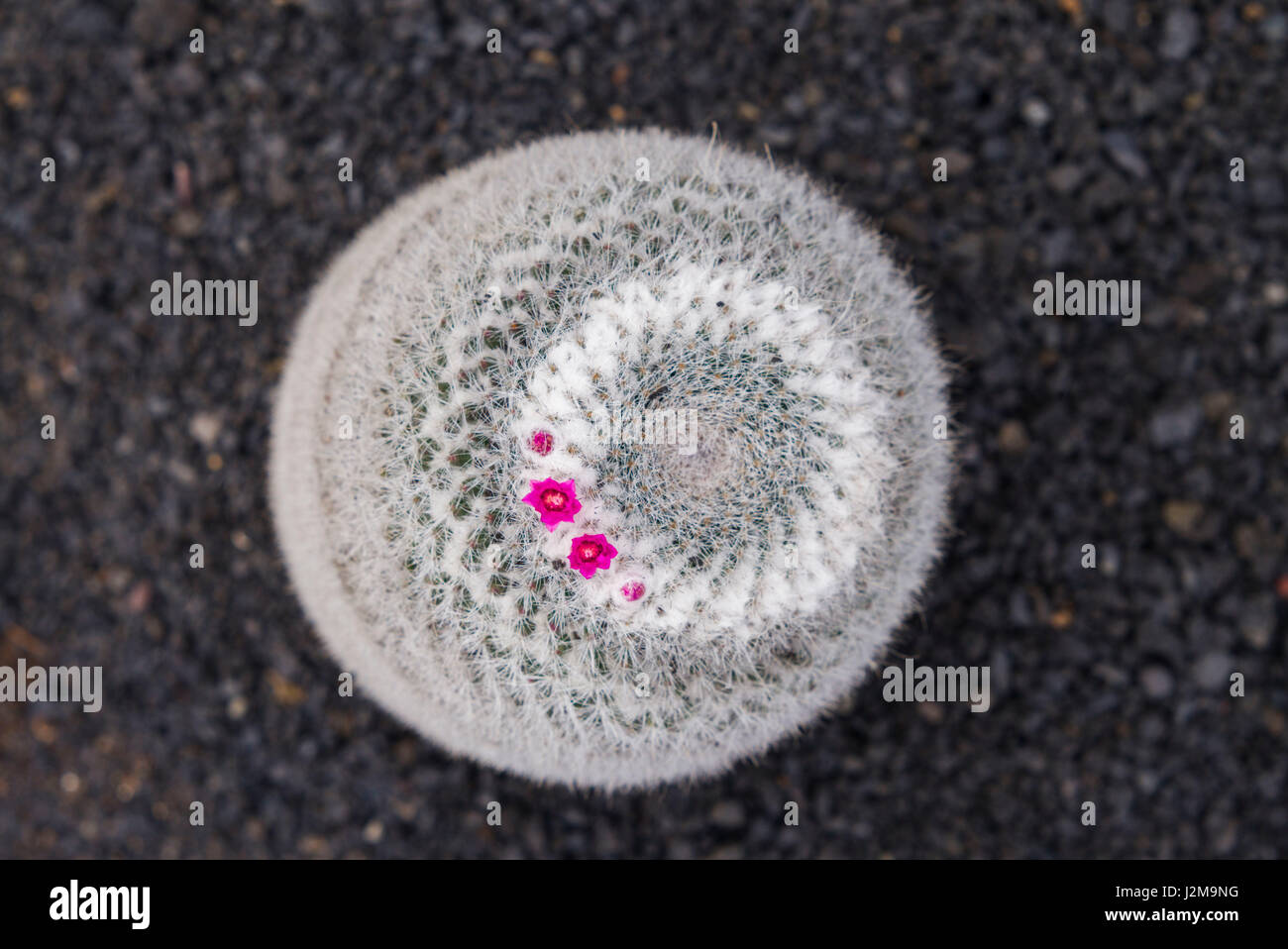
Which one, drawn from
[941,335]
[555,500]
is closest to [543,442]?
[555,500]

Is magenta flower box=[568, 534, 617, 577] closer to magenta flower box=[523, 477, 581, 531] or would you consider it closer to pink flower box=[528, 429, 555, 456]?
magenta flower box=[523, 477, 581, 531]

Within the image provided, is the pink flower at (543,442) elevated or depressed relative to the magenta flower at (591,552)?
elevated

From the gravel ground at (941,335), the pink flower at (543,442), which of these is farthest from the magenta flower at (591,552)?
the gravel ground at (941,335)

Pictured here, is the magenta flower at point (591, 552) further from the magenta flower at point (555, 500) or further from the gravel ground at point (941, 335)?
the gravel ground at point (941, 335)

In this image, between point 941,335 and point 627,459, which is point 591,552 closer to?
point 627,459

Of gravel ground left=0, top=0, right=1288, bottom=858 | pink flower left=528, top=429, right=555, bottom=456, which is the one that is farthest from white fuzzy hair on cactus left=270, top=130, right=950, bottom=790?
gravel ground left=0, top=0, right=1288, bottom=858
